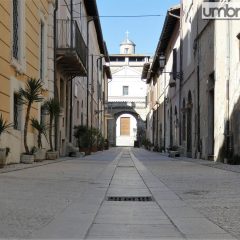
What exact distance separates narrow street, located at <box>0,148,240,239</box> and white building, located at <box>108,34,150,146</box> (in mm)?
73446

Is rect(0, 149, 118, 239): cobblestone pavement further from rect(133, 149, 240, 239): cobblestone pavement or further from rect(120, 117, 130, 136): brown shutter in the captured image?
rect(120, 117, 130, 136): brown shutter

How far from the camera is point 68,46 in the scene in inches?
1014

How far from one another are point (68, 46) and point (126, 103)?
6021 centimetres

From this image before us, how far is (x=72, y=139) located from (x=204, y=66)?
1069 centimetres

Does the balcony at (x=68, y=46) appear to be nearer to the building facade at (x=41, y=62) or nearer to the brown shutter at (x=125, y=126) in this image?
the building facade at (x=41, y=62)

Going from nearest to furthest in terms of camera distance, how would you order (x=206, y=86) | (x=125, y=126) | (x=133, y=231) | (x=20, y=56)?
(x=133, y=231) < (x=20, y=56) < (x=206, y=86) < (x=125, y=126)

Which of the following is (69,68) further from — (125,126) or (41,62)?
(125,126)

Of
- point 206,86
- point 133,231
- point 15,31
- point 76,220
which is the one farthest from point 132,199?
point 206,86


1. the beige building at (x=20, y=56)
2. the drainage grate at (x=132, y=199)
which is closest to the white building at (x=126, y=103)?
the beige building at (x=20, y=56)

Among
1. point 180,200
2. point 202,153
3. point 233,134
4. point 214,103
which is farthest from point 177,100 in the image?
point 180,200

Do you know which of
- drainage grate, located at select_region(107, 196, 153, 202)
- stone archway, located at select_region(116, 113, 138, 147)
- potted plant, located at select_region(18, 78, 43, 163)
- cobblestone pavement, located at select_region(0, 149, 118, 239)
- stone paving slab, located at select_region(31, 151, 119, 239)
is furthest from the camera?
stone archway, located at select_region(116, 113, 138, 147)

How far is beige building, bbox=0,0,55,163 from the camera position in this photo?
1589 centimetres

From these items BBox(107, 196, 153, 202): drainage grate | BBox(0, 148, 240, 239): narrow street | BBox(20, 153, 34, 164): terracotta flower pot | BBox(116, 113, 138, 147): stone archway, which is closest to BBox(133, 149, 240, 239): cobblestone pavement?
BBox(0, 148, 240, 239): narrow street

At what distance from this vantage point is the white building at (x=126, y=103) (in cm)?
8606
